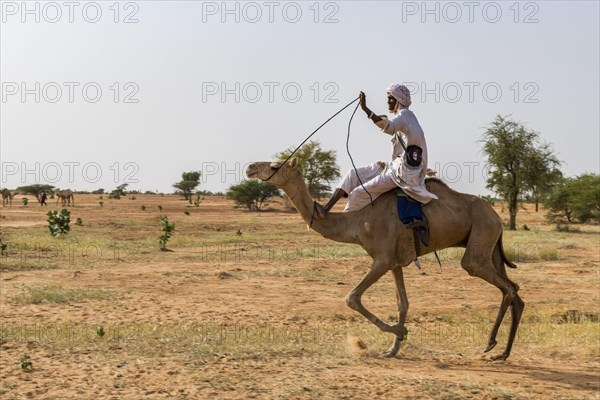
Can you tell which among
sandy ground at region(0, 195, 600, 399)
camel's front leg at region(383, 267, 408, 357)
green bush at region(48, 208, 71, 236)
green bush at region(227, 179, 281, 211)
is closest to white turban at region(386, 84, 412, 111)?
camel's front leg at region(383, 267, 408, 357)

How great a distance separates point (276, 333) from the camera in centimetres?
1128

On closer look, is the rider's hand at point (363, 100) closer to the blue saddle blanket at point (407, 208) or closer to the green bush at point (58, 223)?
the blue saddle blanket at point (407, 208)

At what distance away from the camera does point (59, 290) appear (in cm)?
1498

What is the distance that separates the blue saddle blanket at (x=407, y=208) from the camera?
29.3 ft

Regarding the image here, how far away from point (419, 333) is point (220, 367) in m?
4.39

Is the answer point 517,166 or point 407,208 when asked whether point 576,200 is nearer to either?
point 517,166

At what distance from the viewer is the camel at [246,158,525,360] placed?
29.3ft

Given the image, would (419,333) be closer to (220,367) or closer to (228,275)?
(220,367)

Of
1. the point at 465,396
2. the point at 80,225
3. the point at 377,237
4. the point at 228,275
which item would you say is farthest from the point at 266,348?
the point at 80,225

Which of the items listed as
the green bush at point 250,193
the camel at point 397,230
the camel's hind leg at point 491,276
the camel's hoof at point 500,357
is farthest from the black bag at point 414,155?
the green bush at point 250,193

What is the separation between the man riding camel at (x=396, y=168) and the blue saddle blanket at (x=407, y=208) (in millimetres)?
67

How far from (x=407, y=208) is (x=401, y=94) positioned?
1381mm

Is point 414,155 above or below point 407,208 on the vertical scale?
above

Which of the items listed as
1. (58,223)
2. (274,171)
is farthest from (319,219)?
(58,223)
